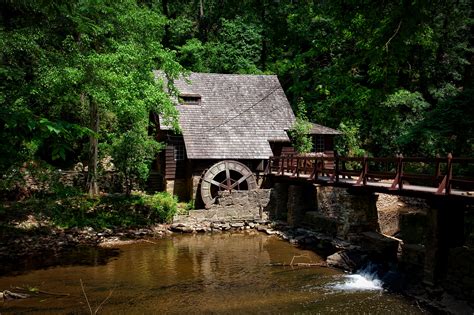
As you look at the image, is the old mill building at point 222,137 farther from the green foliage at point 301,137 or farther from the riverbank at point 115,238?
the riverbank at point 115,238

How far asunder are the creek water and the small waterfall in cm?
3

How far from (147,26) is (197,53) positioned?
525 inches

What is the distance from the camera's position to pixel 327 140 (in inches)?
910

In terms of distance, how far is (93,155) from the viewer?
691 inches

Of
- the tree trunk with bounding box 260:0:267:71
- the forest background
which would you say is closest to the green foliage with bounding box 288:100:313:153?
the forest background

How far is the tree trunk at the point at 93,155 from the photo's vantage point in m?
17.2

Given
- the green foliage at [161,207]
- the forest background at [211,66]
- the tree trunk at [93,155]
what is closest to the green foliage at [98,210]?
the green foliage at [161,207]

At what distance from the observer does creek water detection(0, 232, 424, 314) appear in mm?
8758

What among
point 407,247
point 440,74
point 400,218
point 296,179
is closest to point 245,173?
point 296,179

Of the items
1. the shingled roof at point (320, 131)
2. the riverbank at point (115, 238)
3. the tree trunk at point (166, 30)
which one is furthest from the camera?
the tree trunk at point (166, 30)

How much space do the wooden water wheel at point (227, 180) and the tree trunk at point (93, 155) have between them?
5.18 metres

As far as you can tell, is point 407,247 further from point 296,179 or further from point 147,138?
point 147,138

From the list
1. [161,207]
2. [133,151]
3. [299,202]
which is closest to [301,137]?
[299,202]

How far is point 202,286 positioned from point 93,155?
9.94 meters
